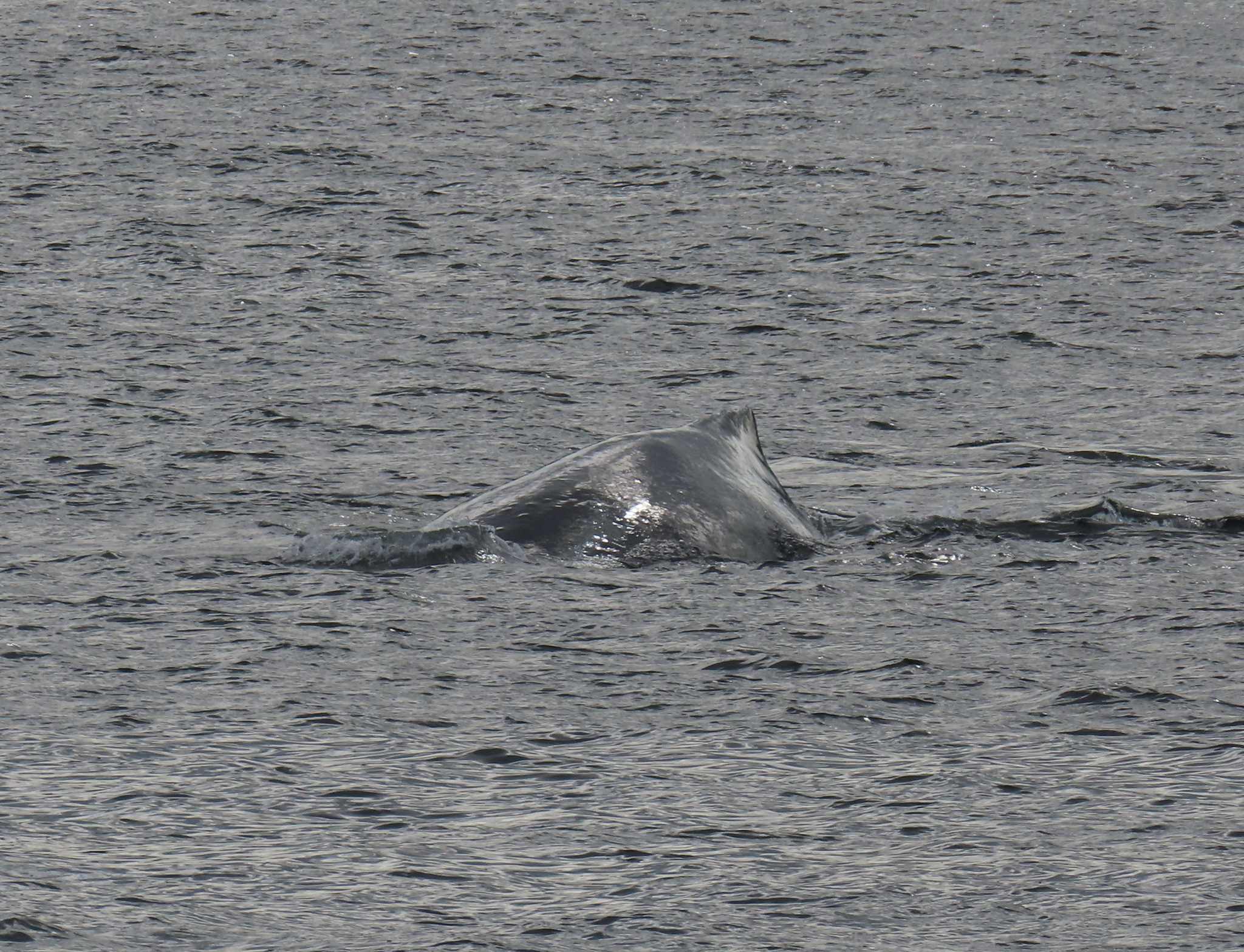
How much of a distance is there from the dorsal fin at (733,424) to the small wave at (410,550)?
1034 mm

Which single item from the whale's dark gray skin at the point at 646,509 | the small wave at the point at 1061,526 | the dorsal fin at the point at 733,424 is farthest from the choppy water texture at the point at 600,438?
the dorsal fin at the point at 733,424

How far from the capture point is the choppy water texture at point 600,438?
14.7 feet

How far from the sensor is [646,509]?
23.9 feet

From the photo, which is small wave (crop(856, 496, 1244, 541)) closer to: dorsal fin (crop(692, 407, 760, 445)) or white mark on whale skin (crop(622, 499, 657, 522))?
dorsal fin (crop(692, 407, 760, 445))

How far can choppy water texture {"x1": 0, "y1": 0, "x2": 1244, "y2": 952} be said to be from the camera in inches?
177

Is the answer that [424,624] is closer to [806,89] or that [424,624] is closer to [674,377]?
[674,377]

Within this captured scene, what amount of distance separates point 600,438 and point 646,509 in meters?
1.86

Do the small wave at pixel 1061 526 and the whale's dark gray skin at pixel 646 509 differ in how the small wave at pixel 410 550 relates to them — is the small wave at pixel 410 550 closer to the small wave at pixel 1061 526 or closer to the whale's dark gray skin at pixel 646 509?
the whale's dark gray skin at pixel 646 509

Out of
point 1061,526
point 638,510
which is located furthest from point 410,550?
point 1061,526

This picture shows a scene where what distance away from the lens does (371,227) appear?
13289 mm

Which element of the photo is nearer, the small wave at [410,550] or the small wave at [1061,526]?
the small wave at [410,550]

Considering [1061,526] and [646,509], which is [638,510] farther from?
[1061,526]

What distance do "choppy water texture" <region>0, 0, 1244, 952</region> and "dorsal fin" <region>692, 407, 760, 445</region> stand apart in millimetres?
325

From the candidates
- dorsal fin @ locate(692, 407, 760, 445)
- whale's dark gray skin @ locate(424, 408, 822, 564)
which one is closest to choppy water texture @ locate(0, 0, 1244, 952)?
whale's dark gray skin @ locate(424, 408, 822, 564)
